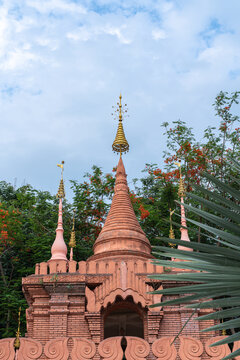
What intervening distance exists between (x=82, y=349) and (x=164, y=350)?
2100mm

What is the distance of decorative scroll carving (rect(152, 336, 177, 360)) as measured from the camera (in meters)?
10.6

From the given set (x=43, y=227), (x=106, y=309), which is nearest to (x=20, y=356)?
(x=106, y=309)

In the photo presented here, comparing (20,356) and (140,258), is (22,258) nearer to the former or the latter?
(140,258)

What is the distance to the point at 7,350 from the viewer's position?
10.8 metres

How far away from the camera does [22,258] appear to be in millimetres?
23312

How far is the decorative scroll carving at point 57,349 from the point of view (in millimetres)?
10672

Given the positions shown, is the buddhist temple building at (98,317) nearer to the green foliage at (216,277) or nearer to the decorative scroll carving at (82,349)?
the decorative scroll carving at (82,349)

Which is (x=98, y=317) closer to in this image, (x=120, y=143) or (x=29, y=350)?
(x=29, y=350)

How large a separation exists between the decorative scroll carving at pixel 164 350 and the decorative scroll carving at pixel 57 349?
2274 mm

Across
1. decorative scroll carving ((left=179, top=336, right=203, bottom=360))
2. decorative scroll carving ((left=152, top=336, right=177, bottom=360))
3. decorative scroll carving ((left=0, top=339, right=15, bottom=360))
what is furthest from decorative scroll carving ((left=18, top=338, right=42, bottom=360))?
decorative scroll carving ((left=179, top=336, right=203, bottom=360))

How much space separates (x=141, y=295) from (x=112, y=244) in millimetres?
3037

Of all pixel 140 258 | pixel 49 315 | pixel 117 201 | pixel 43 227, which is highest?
pixel 43 227

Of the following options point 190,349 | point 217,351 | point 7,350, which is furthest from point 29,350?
point 217,351

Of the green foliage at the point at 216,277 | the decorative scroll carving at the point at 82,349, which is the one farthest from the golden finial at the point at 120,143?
the green foliage at the point at 216,277
